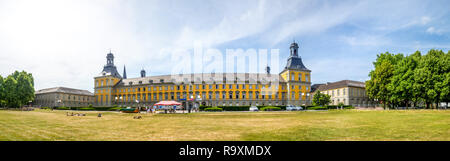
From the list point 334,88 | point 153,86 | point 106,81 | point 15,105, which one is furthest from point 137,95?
point 334,88

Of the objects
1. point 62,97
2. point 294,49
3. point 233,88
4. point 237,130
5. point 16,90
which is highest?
point 294,49

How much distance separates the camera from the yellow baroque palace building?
74.1 m

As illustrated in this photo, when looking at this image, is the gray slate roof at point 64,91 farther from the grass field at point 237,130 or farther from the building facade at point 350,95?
the building facade at point 350,95

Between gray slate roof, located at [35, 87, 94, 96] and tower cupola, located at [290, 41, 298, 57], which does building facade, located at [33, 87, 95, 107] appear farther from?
tower cupola, located at [290, 41, 298, 57]

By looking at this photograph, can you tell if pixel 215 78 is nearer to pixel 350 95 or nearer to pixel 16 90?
pixel 350 95

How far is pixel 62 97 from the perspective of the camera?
96.6 metres

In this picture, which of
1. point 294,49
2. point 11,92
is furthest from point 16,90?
point 294,49

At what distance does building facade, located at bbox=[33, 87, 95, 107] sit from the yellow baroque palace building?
34.4 meters

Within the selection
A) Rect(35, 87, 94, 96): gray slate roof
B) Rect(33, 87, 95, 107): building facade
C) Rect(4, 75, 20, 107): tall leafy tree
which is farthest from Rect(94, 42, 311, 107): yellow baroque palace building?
Rect(35, 87, 94, 96): gray slate roof

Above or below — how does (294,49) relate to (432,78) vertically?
above

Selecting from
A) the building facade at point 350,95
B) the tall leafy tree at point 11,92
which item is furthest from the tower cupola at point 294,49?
the tall leafy tree at point 11,92

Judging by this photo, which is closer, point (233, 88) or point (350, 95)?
point (350, 95)

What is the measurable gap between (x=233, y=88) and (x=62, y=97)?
3099 inches
